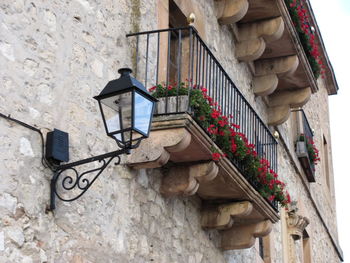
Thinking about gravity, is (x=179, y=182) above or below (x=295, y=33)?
below

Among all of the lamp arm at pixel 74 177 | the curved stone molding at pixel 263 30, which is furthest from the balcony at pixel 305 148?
the lamp arm at pixel 74 177

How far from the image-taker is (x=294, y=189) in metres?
13.7

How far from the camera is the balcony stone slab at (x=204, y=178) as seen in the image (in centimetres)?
678

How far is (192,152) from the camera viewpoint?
23.6 feet

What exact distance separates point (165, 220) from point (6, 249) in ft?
8.07

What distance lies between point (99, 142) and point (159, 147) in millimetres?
554

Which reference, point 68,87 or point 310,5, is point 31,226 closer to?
point 68,87

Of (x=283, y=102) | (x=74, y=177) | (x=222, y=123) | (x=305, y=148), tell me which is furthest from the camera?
(x=305, y=148)

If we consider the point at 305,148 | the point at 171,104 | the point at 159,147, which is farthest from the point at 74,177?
the point at 305,148

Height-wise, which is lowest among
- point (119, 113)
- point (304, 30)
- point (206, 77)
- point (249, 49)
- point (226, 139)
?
point (119, 113)

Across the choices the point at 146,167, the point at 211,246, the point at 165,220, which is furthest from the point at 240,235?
the point at 146,167

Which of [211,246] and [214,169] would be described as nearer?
[214,169]

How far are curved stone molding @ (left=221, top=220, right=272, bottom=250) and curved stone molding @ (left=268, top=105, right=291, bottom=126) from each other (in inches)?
136

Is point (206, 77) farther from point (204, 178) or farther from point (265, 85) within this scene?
point (265, 85)
